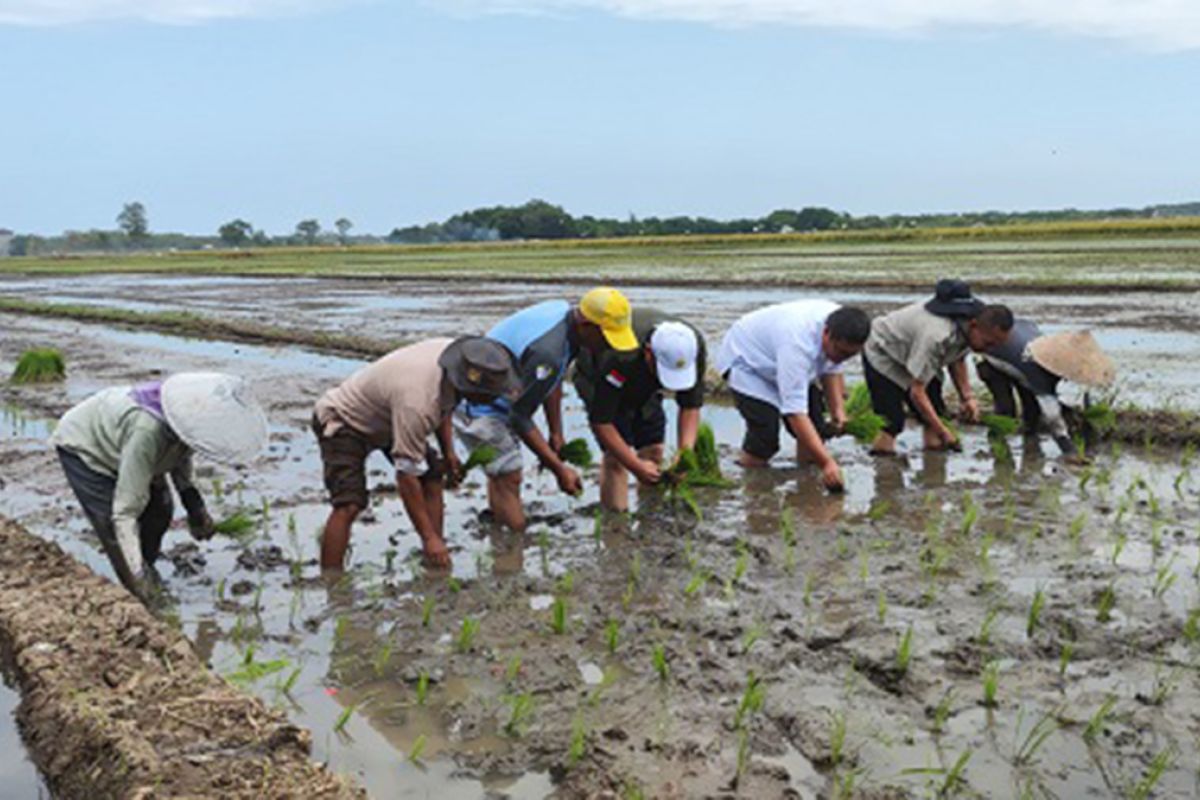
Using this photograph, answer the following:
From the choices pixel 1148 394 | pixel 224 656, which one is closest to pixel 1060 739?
pixel 224 656

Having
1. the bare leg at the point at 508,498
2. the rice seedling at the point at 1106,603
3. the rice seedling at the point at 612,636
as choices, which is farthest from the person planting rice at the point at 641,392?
the rice seedling at the point at 1106,603

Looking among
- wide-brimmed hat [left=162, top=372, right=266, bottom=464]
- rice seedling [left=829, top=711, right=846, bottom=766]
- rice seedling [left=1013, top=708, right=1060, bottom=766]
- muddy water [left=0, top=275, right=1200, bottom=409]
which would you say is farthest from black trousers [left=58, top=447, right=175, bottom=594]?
muddy water [left=0, top=275, right=1200, bottom=409]

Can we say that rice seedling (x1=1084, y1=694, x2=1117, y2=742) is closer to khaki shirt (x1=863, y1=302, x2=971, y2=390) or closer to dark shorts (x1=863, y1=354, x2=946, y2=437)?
khaki shirt (x1=863, y1=302, x2=971, y2=390)

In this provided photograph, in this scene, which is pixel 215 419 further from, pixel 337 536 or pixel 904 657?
pixel 904 657

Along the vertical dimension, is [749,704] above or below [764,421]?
below

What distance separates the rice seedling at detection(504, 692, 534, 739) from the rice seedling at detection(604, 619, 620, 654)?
20.4 inches

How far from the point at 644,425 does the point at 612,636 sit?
82.9 inches

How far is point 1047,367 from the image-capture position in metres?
6.95

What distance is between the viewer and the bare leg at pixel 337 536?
5191 mm

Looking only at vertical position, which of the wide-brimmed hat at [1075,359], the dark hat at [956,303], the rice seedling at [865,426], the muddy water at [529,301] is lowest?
the muddy water at [529,301]

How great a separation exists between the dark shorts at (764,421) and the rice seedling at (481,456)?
1.78 metres

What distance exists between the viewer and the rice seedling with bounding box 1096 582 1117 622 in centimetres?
434

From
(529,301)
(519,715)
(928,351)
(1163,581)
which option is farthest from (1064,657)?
(529,301)

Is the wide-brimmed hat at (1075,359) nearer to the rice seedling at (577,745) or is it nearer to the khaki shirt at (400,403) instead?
the khaki shirt at (400,403)
